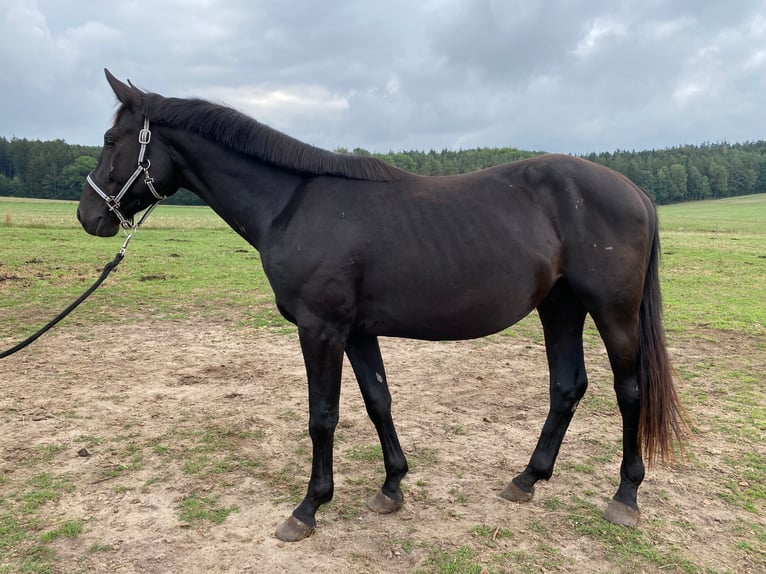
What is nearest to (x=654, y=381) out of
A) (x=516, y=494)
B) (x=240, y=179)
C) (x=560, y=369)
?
(x=560, y=369)

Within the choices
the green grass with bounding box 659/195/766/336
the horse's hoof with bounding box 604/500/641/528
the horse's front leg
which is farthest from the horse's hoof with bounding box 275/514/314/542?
the green grass with bounding box 659/195/766/336

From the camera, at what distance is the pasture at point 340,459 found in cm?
283

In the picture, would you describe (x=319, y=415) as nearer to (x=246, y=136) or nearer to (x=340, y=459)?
(x=340, y=459)

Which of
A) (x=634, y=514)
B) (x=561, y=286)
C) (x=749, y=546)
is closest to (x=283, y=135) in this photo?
(x=561, y=286)

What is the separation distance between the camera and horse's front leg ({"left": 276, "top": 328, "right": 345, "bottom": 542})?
2.95 m

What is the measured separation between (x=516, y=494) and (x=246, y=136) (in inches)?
122

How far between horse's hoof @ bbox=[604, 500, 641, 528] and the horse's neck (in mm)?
2950

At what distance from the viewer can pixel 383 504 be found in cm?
325

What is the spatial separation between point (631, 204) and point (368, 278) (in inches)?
71.2

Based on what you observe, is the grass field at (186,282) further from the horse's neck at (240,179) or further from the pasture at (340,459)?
the horse's neck at (240,179)

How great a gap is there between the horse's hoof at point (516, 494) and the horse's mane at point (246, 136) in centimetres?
238

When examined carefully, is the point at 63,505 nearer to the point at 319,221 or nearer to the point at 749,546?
the point at 319,221

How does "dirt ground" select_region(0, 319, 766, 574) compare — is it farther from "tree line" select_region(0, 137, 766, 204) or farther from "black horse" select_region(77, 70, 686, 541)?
"tree line" select_region(0, 137, 766, 204)

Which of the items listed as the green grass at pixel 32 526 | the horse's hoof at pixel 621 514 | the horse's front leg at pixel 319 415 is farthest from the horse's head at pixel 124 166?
the horse's hoof at pixel 621 514
